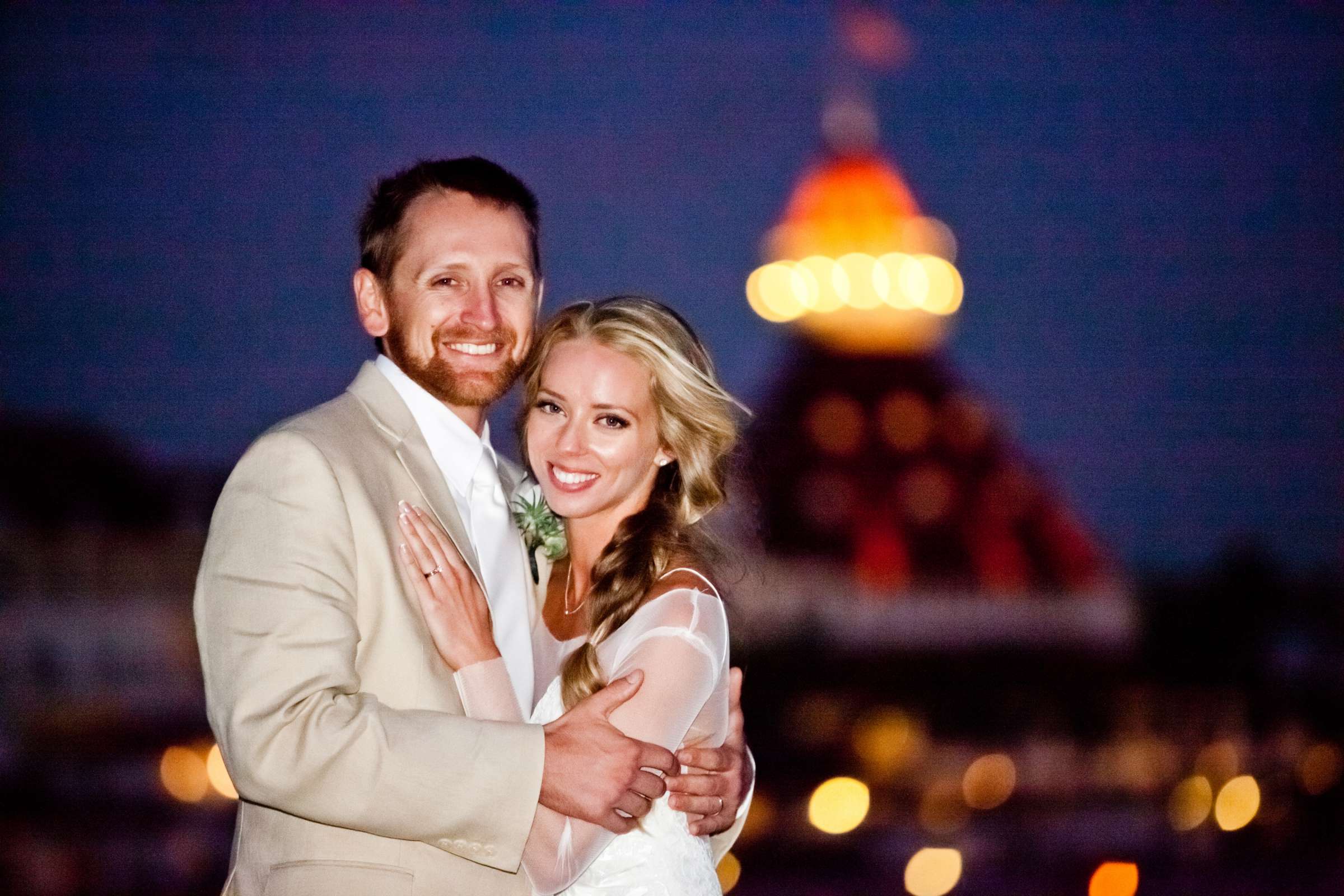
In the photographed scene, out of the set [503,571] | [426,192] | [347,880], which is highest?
[426,192]

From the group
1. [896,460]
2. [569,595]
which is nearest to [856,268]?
[896,460]

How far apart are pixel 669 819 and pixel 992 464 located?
170 feet

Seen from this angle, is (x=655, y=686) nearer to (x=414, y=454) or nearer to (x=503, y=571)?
(x=503, y=571)

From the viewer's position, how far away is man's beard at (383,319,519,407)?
386cm

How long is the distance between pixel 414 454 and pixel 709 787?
1.16 metres

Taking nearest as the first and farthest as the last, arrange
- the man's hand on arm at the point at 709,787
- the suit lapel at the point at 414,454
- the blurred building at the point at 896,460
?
the suit lapel at the point at 414,454, the man's hand on arm at the point at 709,787, the blurred building at the point at 896,460

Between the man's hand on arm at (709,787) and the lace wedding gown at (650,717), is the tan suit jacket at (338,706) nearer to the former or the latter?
the lace wedding gown at (650,717)

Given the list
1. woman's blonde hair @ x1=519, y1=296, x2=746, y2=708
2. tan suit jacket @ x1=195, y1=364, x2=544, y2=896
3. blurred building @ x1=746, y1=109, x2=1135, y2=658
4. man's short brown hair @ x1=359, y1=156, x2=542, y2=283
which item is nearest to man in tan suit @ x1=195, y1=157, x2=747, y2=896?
tan suit jacket @ x1=195, y1=364, x2=544, y2=896

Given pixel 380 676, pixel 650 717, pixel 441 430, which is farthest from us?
pixel 441 430

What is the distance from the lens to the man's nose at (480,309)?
3883 mm

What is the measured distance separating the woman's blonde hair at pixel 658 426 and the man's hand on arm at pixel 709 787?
0.37m

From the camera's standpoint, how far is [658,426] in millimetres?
4062

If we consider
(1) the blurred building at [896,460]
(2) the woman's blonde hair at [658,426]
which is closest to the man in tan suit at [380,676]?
(2) the woman's blonde hair at [658,426]

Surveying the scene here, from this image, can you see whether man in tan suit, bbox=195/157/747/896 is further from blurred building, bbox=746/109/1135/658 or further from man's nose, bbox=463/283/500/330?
blurred building, bbox=746/109/1135/658
